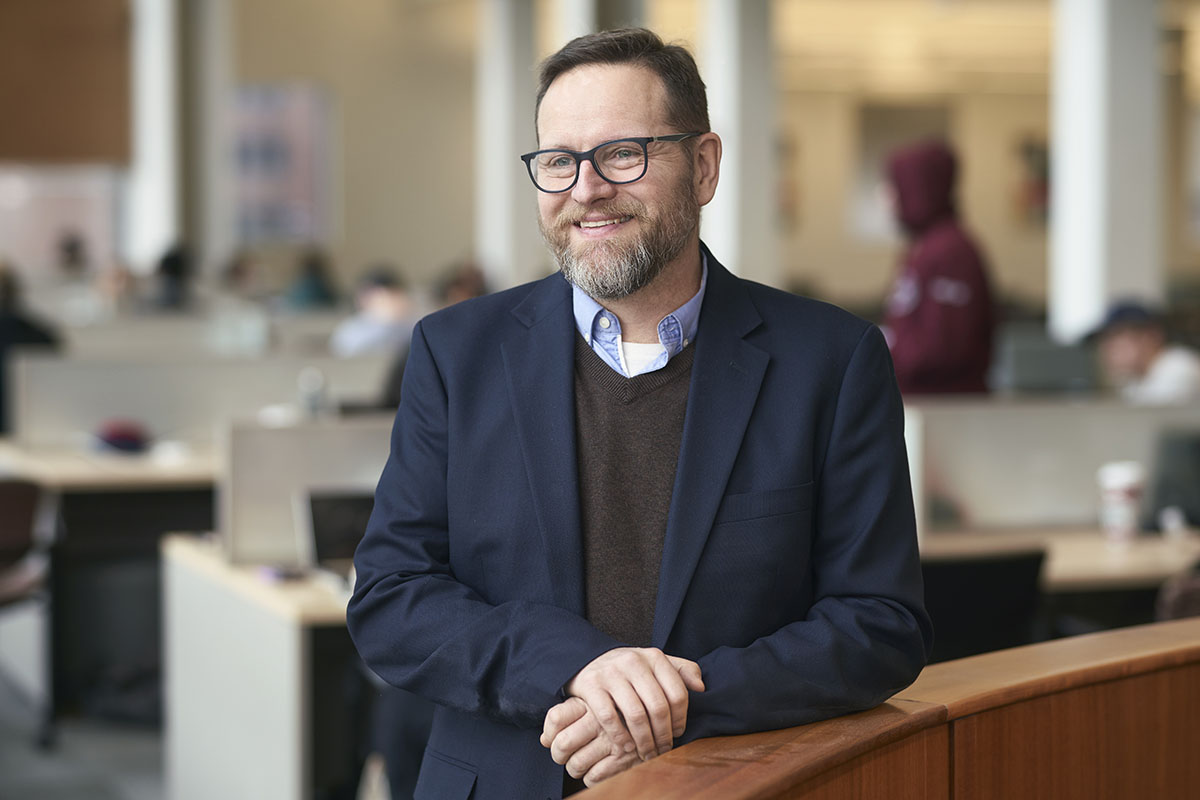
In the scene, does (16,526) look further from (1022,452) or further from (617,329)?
(617,329)

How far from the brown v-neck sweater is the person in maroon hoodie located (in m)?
3.01

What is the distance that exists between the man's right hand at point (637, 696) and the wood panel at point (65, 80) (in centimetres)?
1173

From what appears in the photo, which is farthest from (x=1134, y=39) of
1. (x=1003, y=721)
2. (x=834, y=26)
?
(x=834, y=26)

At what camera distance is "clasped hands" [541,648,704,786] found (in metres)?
1.33

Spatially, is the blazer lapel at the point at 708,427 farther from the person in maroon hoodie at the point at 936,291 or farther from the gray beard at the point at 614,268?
the person in maroon hoodie at the point at 936,291

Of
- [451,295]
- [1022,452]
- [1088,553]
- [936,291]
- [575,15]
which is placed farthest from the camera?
[575,15]

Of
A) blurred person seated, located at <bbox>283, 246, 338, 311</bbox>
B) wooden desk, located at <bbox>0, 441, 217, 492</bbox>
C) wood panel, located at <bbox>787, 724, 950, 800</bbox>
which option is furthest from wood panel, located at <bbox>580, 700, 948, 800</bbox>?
blurred person seated, located at <bbox>283, 246, 338, 311</bbox>

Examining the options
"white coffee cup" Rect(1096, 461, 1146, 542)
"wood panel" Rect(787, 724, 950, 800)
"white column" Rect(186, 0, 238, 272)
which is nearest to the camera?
"wood panel" Rect(787, 724, 950, 800)

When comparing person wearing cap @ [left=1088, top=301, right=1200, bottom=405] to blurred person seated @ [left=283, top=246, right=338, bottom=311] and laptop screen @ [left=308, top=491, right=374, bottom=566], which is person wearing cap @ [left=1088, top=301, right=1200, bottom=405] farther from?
blurred person seated @ [left=283, top=246, right=338, bottom=311]

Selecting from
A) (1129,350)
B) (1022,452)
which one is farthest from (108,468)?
(1129,350)

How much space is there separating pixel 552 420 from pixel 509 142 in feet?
Answer: 32.4

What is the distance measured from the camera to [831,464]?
4.83 ft

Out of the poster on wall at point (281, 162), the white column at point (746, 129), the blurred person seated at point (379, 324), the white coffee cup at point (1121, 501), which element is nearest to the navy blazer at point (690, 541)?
the white coffee cup at point (1121, 501)

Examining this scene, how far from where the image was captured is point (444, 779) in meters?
A: 1.51
